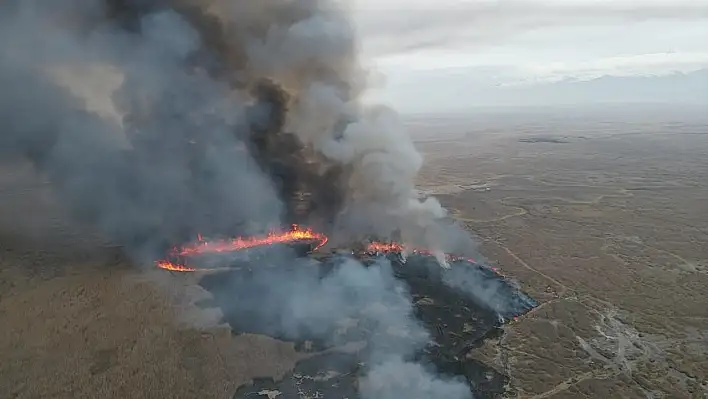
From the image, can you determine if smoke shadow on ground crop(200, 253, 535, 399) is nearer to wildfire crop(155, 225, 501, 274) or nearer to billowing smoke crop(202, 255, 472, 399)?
billowing smoke crop(202, 255, 472, 399)

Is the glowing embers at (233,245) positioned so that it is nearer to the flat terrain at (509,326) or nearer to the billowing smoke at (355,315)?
the flat terrain at (509,326)

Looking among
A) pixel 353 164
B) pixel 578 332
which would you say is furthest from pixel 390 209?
pixel 578 332

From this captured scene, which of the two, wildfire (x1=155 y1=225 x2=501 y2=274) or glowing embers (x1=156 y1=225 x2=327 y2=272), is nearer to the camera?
glowing embers (x1=156 y1=225 x2=327 y2=272)

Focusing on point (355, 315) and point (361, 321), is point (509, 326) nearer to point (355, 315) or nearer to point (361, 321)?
point (361, 321)

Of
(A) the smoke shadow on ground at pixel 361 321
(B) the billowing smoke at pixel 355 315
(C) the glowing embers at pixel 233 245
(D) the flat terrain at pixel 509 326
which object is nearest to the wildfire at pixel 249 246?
(C) the glowing embers at pixel 233 245

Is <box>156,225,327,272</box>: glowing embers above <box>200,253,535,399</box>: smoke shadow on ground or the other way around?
above

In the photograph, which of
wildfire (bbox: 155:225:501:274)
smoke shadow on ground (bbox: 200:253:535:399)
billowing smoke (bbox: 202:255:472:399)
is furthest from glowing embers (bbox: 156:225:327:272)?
billowing smoke (bbox: 202:255:472:399)

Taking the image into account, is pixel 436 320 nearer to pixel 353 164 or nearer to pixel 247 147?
pixel 353 164

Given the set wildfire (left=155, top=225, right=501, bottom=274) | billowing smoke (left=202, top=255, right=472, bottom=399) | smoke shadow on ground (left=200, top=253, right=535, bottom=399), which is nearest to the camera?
billowing smoke (left=202, top=255, right=472, bottom=399)
